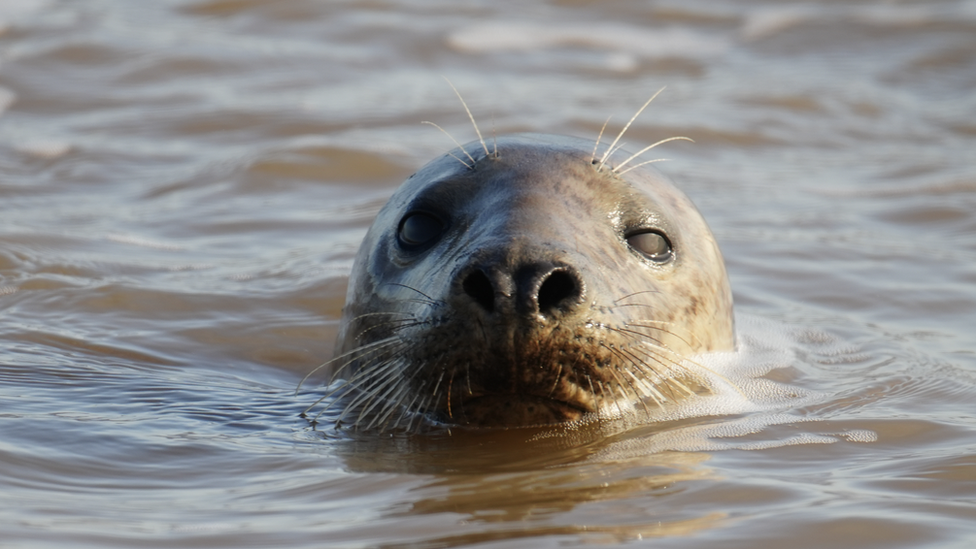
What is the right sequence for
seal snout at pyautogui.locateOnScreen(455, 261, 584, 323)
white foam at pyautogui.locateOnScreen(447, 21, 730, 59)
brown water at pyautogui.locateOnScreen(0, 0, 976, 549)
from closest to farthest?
brown water at pyautogui.locateOnScreen(0, 0, 976, 549), seal snout at pyautogui.locateOnScreen(455, 261, 584, 323), white foam at pyautogui.locateOnScreen(447, 21, 730, 59)

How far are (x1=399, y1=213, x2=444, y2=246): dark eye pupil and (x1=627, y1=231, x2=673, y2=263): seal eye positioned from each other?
567mm

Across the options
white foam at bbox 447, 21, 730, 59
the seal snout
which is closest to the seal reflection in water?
the seal snout

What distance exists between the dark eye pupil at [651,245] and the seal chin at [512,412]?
70 centimetres

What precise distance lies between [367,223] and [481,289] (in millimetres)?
3901

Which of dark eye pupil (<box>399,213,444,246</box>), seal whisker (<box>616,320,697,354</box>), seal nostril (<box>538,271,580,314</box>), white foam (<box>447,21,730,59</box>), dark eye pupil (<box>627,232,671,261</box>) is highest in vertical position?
white foam (<box>447,21,730,59</box>)

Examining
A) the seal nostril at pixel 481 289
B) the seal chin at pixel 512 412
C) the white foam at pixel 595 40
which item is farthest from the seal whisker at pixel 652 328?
the white foam at pixel 595 40

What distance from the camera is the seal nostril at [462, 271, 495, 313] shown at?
303 centimetres

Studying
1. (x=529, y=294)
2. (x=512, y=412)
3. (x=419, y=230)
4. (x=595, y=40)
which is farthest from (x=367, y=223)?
(x=595, y=40)

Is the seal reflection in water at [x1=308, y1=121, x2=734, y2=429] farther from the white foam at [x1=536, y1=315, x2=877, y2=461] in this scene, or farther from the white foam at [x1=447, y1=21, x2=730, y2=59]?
the white foam at [x1=447, y1=21, x2=730, y2=59]

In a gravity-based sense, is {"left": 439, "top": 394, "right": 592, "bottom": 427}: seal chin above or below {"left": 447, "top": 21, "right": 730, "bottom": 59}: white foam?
below

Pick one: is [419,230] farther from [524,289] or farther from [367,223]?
[367,223]

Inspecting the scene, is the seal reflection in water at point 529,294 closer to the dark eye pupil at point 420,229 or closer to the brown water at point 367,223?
the dark eye pupil at point 420,229

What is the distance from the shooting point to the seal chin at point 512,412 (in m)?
3.29

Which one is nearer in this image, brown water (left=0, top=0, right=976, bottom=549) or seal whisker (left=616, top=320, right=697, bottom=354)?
brown water (left=0, top=0, right=976, bottom=549)
